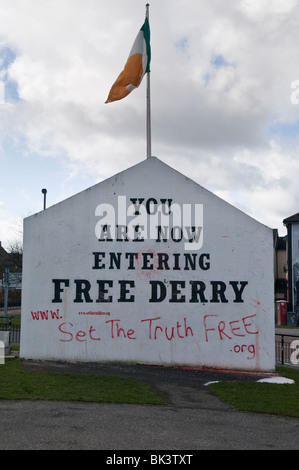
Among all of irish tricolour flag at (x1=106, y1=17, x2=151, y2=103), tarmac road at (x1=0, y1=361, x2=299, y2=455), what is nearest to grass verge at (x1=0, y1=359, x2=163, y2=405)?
tarmac road at (x1=0, y1=361, x2=299, y2=455)

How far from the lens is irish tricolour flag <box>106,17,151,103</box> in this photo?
1608 cm

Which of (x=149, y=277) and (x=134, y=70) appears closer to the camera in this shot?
(x=149, y=277)

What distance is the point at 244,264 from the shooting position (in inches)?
602

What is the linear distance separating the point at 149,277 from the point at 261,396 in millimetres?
5388

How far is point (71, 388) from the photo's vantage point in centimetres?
1130

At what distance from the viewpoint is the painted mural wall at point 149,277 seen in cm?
1502

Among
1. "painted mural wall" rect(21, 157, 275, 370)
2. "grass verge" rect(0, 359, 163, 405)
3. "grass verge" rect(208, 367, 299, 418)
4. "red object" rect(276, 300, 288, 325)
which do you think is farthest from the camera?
"red object" rect(276, 300, 288, 325)

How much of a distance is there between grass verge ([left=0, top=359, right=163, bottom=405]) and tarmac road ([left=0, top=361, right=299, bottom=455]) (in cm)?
42

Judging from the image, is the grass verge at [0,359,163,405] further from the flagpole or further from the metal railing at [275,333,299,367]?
the metal railing at [275,333,299,367]

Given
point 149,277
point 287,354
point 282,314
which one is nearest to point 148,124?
point 149,277

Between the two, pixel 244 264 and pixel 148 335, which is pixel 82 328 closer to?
pixel 148 335

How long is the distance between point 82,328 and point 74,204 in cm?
384

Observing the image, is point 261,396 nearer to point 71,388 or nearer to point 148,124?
point 71,388
